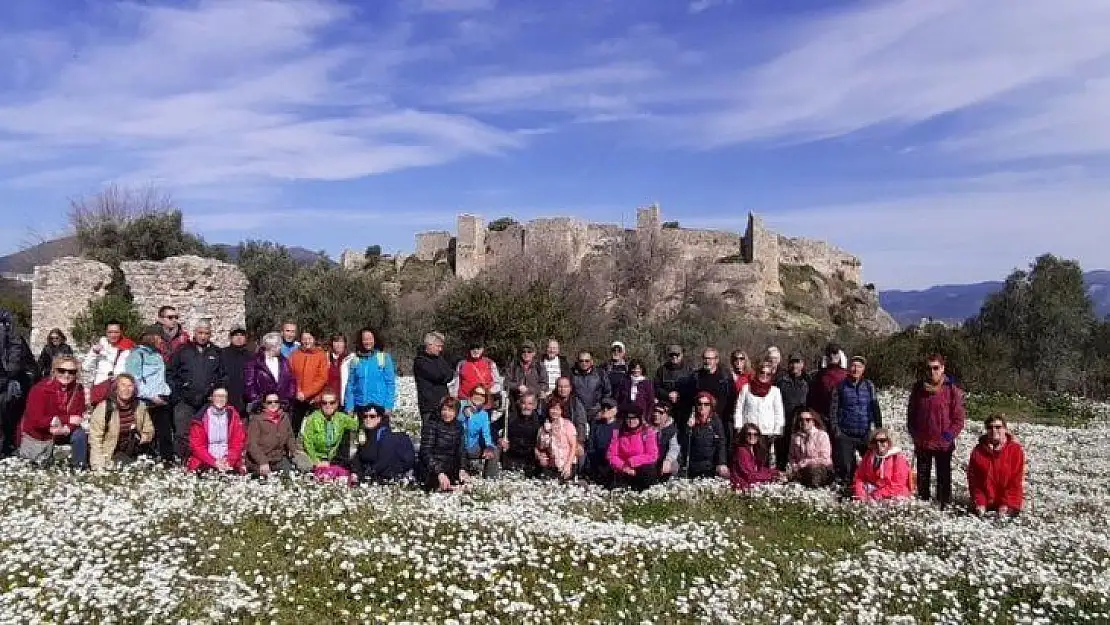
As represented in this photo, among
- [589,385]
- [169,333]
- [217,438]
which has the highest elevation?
[169,333]

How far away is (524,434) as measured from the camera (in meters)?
12.9

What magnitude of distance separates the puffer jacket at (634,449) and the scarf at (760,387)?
1.75 meters

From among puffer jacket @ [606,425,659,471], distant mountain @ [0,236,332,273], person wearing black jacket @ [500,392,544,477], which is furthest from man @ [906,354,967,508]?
distant mountain @ [0,236,332,273]

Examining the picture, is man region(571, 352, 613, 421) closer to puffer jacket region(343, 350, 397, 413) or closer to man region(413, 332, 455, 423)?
man region(413, 332, 455, 423)

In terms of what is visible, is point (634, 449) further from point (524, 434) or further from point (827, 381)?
point (827, 381)

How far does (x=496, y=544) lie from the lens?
341 inches

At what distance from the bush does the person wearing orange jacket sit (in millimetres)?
10198

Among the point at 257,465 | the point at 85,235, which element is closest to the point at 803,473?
the point at 257,465

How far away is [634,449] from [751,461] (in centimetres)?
174

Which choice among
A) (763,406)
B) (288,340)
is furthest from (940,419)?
(288,340)

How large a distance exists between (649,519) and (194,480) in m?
5.44

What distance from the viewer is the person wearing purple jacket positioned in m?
12.3

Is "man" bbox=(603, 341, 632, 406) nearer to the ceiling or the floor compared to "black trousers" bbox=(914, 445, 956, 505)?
nearer to the ceiling

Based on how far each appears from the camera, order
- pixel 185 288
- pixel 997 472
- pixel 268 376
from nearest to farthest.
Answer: pixel 997 472
pixel 268 376
pixel 185 288
